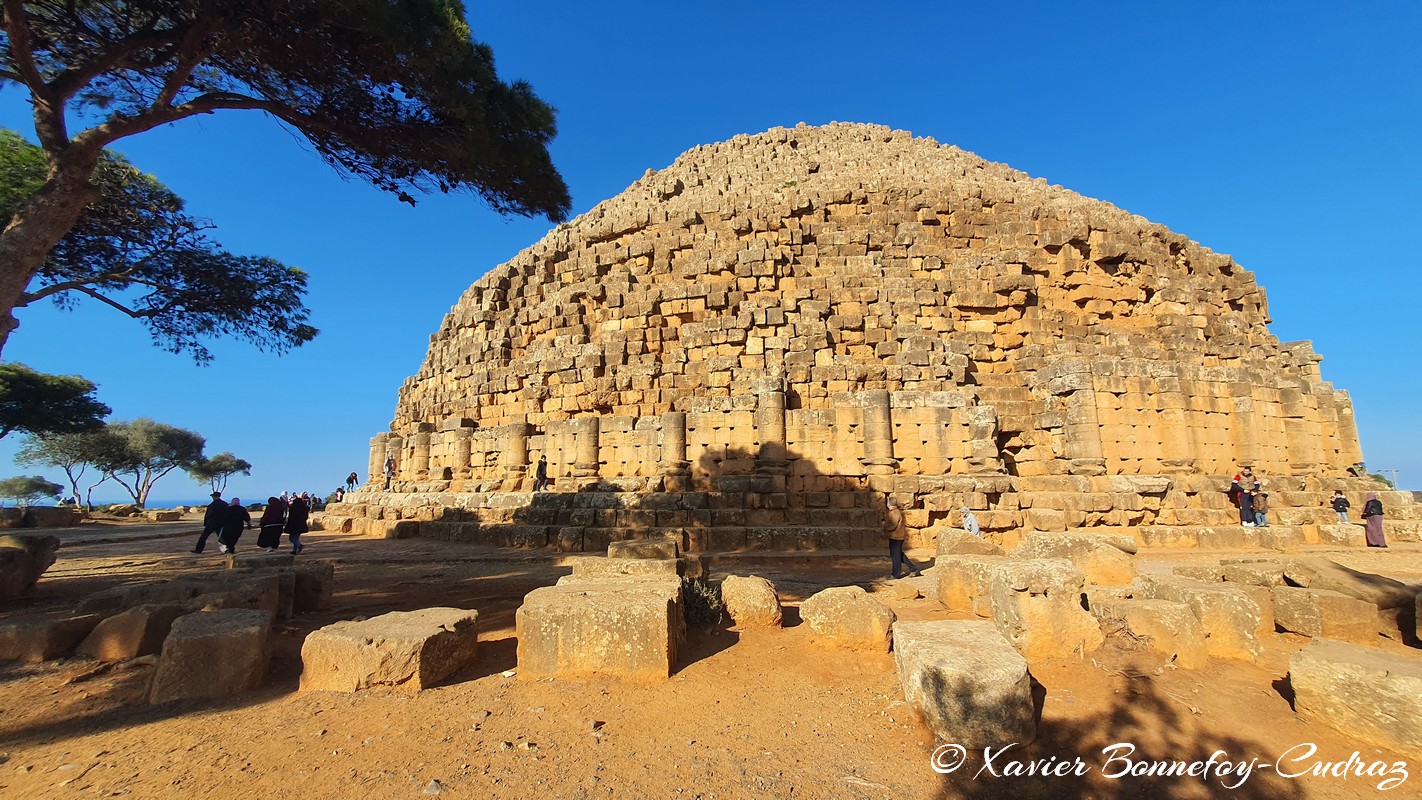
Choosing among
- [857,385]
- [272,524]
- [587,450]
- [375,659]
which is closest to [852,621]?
[375,659]

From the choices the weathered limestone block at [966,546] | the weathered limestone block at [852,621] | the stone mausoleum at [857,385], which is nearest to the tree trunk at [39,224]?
the stone mausoleum at [857,385]

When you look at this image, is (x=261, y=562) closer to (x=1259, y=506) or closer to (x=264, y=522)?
(x=264, y=522)

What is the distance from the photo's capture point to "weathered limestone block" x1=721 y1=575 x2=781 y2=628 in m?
5.91

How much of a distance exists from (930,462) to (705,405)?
5203 mm

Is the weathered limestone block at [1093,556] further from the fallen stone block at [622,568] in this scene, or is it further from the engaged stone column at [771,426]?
the engaged stone column at [771,426]

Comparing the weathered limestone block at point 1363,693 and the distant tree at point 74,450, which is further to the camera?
the distant tree at point 74,450

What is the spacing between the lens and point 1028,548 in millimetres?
7609

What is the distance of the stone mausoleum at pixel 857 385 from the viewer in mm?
12617

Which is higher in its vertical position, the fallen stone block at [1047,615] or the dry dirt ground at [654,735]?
the fallen stone block at [1047,615]

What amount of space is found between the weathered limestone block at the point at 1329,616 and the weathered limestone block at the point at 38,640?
10884mm

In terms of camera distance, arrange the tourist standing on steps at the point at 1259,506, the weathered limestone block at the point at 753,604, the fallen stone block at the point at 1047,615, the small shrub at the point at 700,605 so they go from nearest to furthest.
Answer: the fallen stone block at the point at 1047,615
the small shrub at the point at 700,605
the weathered limestone block at the point at 753,604
the tourist standing on steps at the point at 1259,506

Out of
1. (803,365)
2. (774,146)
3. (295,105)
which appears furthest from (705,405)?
(774,146)

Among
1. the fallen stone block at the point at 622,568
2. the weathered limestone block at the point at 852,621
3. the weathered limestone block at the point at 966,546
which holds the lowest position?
the weathered limestone block at the point at 852,621

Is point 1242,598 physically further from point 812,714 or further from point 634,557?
point 634,557
